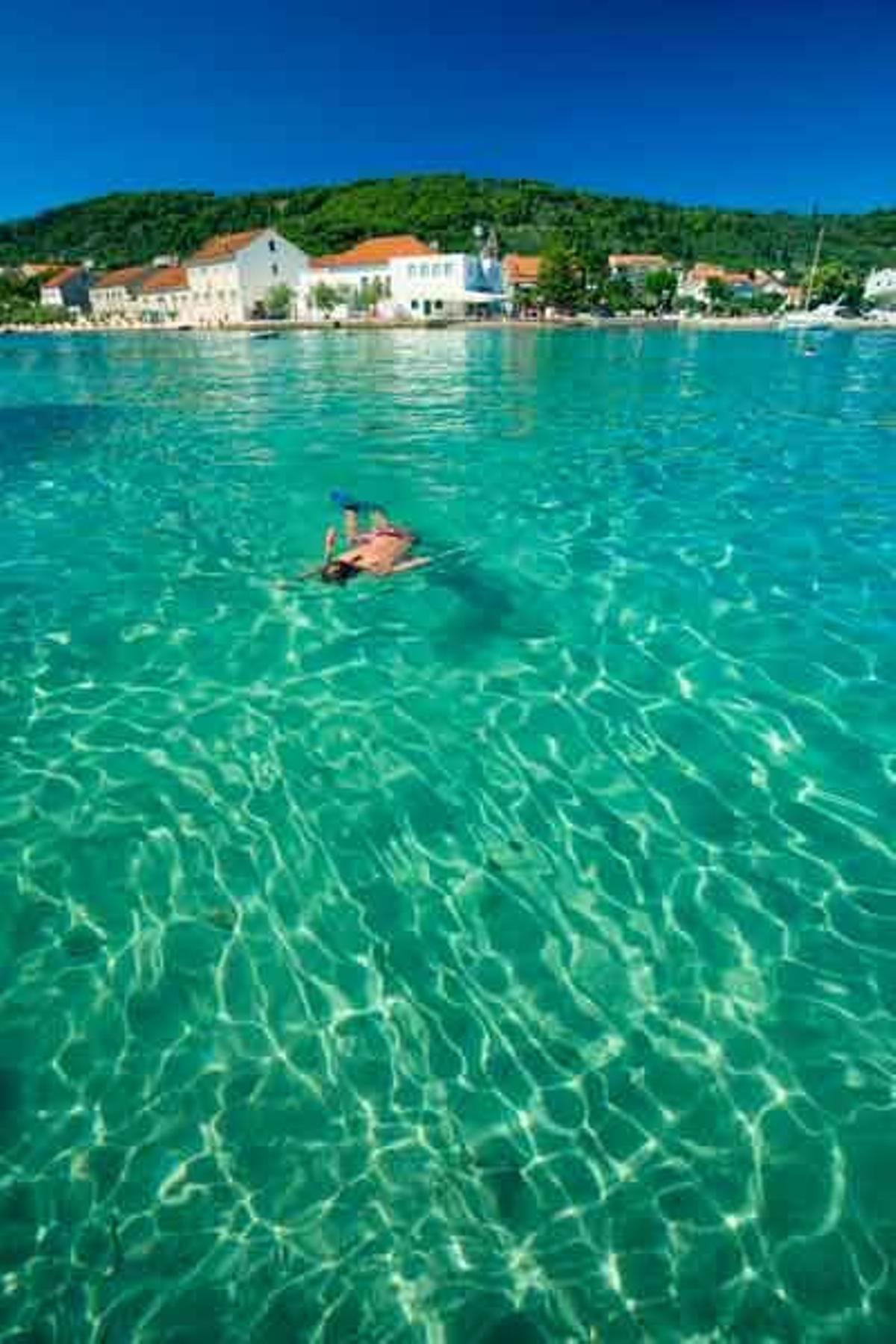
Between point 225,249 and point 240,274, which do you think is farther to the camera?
point 225,249

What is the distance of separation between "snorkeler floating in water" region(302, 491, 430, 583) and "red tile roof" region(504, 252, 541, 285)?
91658 millimetres

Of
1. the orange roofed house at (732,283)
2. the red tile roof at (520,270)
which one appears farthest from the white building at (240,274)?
the orange roofed house at (732,283)

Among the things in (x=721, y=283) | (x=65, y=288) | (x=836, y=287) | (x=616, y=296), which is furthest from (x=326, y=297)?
(x=836, y=287)

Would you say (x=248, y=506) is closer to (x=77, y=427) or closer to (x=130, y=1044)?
(x=130, y=1044)

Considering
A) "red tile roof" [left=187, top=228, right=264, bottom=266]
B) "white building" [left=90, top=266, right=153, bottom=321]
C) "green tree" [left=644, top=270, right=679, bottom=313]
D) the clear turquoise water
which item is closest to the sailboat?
"green tree" [left=644, top=270, right=679, bottom=313]

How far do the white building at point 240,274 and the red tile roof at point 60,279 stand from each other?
28122mm

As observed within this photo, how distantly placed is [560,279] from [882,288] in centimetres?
7788

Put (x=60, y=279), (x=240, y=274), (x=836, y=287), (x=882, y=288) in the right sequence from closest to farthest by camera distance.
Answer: (x=240, y=274)
(x=836, y=287)
(x=60, y=279)
(x=882, y=288)

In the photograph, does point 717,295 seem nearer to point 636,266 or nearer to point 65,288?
point 636,266

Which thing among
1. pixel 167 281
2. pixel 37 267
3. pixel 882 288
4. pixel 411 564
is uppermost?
pixel 37 267

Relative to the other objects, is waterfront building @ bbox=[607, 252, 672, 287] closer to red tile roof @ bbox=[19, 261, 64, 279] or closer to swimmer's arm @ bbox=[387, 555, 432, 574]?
red tile roof @ bbox=[19, 261, 64, 279]

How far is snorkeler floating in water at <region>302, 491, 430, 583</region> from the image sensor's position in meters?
9.35

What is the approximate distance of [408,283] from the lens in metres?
82.6

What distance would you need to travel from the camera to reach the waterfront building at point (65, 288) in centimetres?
10531
